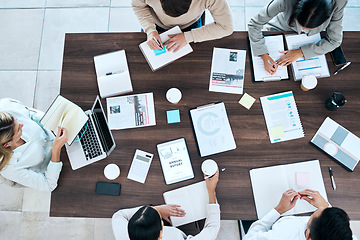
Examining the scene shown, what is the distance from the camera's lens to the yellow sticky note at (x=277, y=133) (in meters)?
1.53

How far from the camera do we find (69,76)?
1628mm

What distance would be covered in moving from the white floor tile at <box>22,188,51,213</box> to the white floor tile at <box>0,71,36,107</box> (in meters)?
0.81

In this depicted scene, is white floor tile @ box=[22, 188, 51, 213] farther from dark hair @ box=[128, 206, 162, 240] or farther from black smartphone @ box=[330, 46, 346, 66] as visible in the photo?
black smartphone @ box=[330, 46, 346, 66]

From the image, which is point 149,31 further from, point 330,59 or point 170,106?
point 330,59

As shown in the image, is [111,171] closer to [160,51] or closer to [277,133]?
[160,51]

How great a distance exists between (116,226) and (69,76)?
0.92m

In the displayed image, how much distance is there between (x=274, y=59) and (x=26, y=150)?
1.54 metres

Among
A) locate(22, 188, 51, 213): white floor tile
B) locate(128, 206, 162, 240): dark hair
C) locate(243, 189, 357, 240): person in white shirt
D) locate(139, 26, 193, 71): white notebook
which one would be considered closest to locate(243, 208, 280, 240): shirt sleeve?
locate(243, 189, 357, 240): person in white shirt

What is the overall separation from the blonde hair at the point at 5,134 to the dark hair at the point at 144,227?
0.73 meters

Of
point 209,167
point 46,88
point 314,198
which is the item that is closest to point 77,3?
point 46,88

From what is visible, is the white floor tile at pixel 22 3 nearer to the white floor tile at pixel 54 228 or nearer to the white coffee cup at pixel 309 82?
the white floor tile at pixel 54 228

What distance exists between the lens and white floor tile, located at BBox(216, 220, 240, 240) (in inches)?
85.1

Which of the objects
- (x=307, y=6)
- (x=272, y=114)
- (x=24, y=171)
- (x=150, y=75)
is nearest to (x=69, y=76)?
(x=150, y=75)

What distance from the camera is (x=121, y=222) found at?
4.58ft
